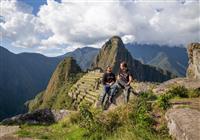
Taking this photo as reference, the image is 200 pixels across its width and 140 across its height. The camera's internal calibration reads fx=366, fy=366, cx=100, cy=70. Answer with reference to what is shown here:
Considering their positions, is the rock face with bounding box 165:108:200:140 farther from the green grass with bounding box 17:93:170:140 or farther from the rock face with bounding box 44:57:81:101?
the rock face with bounding box 44:57:81:101

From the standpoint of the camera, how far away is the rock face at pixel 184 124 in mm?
8477

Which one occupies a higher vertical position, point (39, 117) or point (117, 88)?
point (117, 88)

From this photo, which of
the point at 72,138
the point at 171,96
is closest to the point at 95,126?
the point at 72,138

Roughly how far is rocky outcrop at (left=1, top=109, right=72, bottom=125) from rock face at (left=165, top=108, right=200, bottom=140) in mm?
9301

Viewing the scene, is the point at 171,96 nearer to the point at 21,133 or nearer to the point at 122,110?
the point at 122,110

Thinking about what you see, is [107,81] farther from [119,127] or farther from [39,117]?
[119,127]

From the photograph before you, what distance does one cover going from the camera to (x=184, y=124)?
9156 mm

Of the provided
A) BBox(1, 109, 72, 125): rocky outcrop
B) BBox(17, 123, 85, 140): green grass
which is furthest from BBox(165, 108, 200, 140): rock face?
BBox(1, 109, 72, 125): rocky outcrop

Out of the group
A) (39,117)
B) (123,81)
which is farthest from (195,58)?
(39,117)

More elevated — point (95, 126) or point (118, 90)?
point (118, 90)

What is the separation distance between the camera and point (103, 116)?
1276 cm

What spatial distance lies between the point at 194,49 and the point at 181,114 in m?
14.7

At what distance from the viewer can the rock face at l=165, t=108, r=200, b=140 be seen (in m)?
8.48

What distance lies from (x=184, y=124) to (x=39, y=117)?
11528 millimetres
